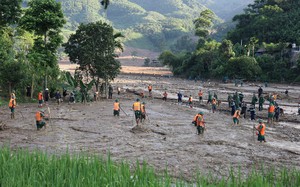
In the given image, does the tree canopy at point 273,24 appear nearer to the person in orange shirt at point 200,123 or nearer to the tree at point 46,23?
the tree at point 46,23

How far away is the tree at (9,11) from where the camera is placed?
26.7 meters

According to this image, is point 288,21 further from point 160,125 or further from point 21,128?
point 21,128

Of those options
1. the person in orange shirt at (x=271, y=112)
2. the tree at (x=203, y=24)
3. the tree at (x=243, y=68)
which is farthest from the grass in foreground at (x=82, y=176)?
the tree at (x=203, y=24)

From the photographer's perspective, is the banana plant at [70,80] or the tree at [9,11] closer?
the tree at [9,11]

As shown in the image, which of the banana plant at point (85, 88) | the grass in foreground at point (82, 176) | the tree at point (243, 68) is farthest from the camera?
the tree at point (243, 68)

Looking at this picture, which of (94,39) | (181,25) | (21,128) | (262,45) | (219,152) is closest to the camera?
(219,152)

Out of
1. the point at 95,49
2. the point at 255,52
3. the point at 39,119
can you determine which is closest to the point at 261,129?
the point at 39,119

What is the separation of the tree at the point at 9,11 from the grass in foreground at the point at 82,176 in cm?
2103

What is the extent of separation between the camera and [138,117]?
60.5 feet

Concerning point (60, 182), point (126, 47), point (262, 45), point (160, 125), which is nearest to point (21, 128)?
point (160, 125)

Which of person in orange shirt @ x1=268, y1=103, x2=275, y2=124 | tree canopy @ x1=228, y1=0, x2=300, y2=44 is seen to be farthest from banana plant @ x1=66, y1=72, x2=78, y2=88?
tree canopy @ x1=228, y1=0, x2=300, y2=44

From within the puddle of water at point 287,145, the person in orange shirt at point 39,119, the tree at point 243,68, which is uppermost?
the tree at point 243,68

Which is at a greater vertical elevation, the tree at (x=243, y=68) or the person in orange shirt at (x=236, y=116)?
the tree at (x=243, y=68)

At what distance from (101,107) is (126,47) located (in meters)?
134
